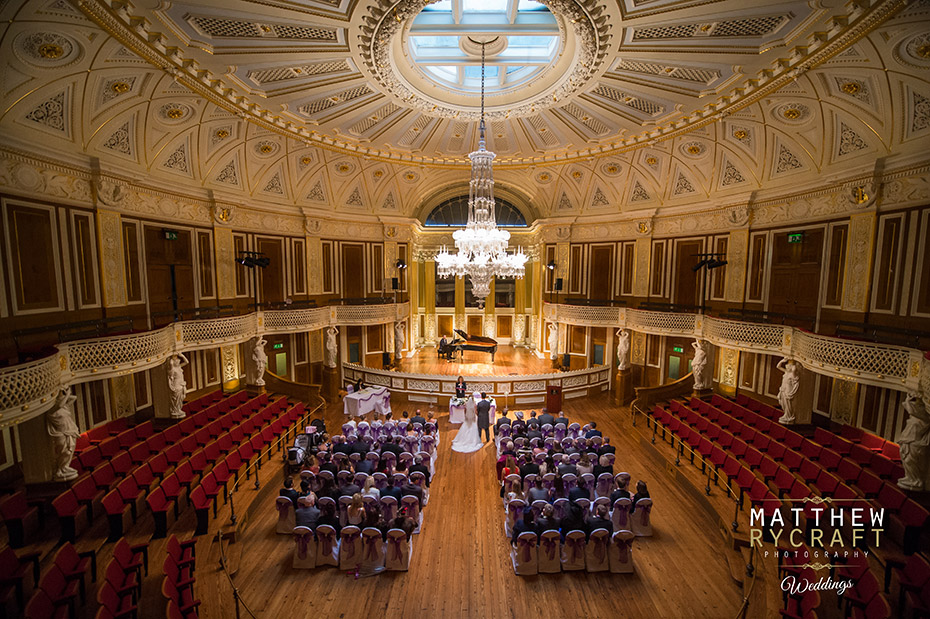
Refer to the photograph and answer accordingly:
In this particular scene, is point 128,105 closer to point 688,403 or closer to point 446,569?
point 446,569

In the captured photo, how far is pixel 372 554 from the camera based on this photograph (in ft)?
22.3

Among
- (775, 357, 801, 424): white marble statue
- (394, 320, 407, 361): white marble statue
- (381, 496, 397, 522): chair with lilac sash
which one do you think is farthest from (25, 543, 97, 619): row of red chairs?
(775, 357, 801, 424): white marble statue

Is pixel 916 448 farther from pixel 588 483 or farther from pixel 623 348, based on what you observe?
pixel 623 348

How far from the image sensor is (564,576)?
6824mm

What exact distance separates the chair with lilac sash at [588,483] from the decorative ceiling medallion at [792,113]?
1121cm

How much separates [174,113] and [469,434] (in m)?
12.6

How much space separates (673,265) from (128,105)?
19.2m

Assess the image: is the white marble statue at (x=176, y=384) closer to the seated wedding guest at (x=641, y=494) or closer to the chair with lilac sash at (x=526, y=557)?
the chair with lilac sash at (x=526, y=557)

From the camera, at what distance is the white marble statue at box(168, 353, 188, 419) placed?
1095cm

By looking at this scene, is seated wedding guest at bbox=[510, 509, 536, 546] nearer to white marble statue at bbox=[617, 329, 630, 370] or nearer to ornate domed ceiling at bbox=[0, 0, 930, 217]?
ornate domed ceiling at bbox=[0, 0, 930, 217]

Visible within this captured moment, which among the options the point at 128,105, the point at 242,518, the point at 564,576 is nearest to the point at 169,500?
the point at 242,518

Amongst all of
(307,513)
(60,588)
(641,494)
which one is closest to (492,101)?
(641,494)

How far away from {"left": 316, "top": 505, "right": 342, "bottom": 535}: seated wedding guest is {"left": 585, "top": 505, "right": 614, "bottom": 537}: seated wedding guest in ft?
14.8

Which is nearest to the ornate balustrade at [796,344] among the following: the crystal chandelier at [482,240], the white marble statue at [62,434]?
the crystal chandelier at [482,240]
